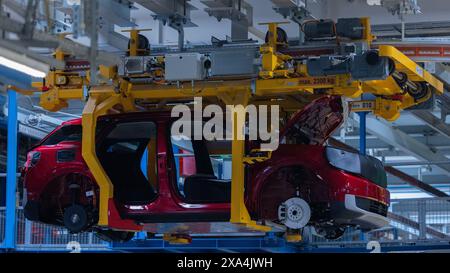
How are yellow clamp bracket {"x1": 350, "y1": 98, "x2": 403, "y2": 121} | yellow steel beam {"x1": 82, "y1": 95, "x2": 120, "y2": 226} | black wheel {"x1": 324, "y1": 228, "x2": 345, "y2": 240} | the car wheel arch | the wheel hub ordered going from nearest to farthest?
1. the wheel hub
2. the car wheel arch
3. yellow steel beam {"x1": 82, "y1": 95, "x2": 120, "y2": 226}
4. black wheel {"x1": 324, "y1": 228, "x2": 345, "y2": 240}
5. yellow clamp bracket {"x1": 350, "y1": 98, "x2": 403, "y2": 121}

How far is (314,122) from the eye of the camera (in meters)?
11.5

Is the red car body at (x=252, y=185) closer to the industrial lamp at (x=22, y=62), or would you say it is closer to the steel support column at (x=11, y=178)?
the steel support column at (x=11, y=178)

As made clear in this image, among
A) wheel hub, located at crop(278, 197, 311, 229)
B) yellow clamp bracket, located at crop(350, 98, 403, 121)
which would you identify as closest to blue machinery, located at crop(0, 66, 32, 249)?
yellow clamp bracket, located at crop(350, 98, 403, 121)

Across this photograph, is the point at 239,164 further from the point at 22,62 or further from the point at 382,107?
the point at 22,62

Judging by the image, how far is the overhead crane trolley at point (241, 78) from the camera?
35.1ft

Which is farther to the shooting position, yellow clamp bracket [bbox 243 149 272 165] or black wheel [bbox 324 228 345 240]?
black wheel [bbox 324 228 345 240]

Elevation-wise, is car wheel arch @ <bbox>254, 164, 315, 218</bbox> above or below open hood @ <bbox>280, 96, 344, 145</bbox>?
below

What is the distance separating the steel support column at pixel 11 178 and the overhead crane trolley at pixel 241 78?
2907 mm

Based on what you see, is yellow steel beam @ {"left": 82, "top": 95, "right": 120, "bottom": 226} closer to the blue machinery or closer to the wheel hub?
the wheel hub

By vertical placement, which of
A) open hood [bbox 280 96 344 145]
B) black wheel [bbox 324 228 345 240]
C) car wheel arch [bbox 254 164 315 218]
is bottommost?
black wheel [bbox 324 228 345 240]

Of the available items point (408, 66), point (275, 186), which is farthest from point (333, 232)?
point (408, 66)

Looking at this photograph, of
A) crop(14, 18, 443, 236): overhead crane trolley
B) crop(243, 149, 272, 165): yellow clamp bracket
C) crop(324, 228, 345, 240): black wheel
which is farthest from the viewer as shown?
crop(324, 228, 345, 240): black wheel

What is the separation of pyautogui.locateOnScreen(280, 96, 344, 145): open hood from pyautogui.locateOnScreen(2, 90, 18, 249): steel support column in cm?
492

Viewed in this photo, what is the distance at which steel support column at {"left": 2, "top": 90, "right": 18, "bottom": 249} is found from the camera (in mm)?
14773
